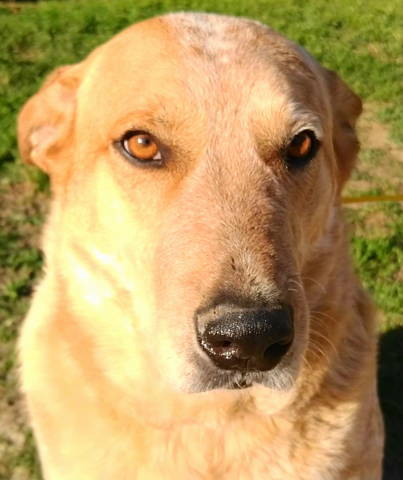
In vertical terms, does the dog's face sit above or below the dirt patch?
above

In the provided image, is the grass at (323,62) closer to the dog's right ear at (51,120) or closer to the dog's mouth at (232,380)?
the dog's right ear at (51,120)

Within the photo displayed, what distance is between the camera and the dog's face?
7.11 feet

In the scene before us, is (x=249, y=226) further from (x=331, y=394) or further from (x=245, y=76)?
(x=331, y=394)

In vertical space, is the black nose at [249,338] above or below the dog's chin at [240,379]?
above

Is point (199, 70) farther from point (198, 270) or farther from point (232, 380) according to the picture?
point (232, 380)

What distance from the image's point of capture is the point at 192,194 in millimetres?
2396

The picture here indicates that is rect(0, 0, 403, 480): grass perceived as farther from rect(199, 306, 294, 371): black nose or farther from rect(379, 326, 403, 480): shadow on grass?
rect(199, 306, 294, 371): black nose

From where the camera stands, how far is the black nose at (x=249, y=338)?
6.64 ft

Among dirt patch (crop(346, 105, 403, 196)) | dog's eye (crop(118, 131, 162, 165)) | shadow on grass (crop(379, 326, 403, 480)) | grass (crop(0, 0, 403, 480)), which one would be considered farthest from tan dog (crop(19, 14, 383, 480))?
dirt patch (crop(346, 105, 403, 196))

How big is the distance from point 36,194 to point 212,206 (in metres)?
3.30

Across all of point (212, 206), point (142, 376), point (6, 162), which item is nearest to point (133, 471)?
point (142, 376)

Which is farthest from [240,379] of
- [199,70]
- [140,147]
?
[199,70]

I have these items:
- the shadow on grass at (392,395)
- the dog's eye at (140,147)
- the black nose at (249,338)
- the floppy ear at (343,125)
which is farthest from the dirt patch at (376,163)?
the black nose at (249,338)

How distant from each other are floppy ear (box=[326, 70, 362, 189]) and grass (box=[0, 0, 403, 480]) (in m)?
1.90
